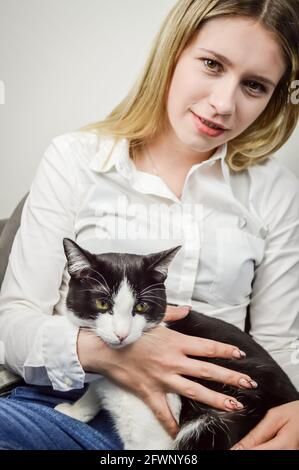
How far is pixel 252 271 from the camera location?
770mm

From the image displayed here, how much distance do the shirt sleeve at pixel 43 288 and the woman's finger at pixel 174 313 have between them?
12cm

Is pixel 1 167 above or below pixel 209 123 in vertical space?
below

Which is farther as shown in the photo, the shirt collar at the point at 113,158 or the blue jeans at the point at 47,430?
the shirt collar at the point at 113,158

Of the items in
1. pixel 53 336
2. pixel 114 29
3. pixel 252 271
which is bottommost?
pixel 53 336

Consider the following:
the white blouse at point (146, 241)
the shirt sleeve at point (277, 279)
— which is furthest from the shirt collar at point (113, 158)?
the shirt sleeve at point (277, 279)

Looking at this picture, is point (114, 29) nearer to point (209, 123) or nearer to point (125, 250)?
point (209, 123)

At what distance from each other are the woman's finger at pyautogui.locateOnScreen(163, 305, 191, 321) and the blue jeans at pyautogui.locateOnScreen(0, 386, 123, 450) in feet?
0.47

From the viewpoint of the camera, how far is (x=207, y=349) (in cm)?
69

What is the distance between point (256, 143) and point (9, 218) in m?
0.39

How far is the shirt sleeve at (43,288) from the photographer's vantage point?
0.69 metres

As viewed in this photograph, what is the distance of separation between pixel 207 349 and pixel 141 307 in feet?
0.34

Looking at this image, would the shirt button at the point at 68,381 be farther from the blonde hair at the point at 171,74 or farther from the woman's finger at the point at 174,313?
the blonde hair at the point at 171,74

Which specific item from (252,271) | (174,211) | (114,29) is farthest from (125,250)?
(114,29)

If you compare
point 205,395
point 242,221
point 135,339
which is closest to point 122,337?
point 135,339
